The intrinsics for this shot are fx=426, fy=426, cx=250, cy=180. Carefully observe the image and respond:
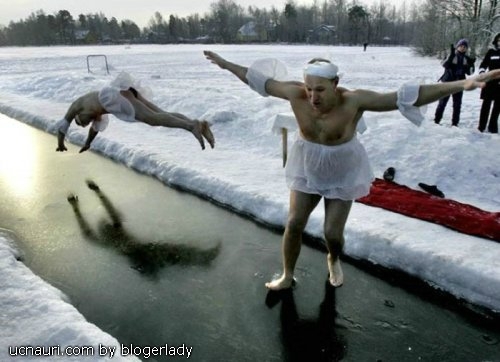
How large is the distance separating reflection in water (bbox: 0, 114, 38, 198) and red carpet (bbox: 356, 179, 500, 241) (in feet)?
13.1

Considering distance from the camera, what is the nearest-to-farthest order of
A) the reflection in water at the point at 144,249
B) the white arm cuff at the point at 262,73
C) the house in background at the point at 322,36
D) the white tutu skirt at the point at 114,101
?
the white arm cuff at the point at 262,73
the reflection in water at the point at 144,249
the white tutu skirt at the point at 114,101
the house in background at the point at 322,36

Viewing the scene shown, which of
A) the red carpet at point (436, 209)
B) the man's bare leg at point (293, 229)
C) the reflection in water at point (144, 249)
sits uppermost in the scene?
the man's bare leg at point (293, 229)

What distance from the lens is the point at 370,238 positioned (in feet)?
11.9

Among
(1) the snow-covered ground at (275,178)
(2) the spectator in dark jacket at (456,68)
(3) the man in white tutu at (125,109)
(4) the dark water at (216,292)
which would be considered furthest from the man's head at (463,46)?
(4) the dark water at (216,292)

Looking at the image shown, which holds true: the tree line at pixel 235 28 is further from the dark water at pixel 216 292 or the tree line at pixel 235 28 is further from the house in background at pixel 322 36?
the dark water at pixel 216 292

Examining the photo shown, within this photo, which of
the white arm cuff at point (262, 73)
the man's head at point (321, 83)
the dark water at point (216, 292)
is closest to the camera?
the man's head at point (321, 83)

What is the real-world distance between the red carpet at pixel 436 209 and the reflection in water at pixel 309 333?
1491 mm

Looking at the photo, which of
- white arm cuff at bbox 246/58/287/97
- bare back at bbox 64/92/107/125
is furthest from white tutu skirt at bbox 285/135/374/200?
bare back at bbox 64/92/107/125

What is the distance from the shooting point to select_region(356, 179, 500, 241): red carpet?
3678 millimetres

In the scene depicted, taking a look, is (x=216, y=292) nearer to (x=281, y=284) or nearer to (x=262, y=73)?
(x=281, y=284)

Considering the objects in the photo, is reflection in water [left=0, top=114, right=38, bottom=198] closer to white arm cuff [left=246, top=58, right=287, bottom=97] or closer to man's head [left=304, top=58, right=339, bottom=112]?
white arm cuff [left=246, top=58, right=287, bottom=97]

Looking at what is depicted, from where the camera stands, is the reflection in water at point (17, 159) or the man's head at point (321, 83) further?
the reflection in water at point (17, 159)

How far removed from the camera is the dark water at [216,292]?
2.55 metres

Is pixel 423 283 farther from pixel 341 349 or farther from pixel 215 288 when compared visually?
pixel 215 288
